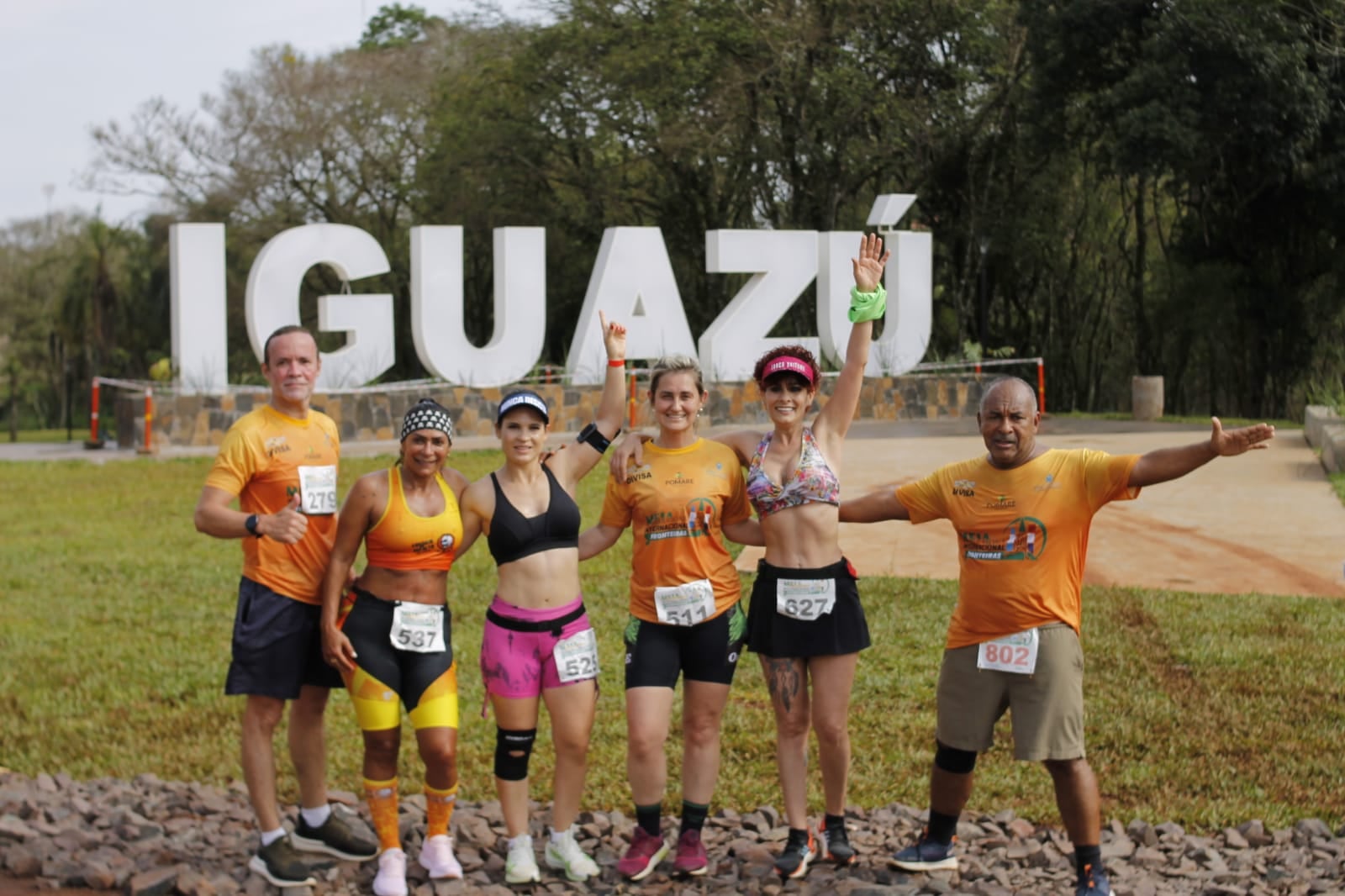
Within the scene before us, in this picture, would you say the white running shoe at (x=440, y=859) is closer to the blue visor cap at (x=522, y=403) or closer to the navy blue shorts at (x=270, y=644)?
the navy blue shorts at (x=270, y=644)

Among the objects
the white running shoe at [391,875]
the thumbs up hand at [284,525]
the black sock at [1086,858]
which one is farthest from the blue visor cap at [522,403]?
the black sock at [1086,858]

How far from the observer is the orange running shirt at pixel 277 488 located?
4.81 m

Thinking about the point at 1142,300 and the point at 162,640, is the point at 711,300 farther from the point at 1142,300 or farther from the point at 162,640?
the point at 162,640

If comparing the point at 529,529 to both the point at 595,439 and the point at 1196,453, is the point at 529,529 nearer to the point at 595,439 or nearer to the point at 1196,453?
the point at 595,439

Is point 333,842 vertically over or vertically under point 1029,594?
under

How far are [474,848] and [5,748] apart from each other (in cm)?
295

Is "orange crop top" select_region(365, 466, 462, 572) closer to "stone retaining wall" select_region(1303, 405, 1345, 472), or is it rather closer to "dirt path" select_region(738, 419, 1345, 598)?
"dirt path" select_region(738, 419, 1345, 598)

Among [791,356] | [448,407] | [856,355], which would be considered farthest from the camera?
[448,407]

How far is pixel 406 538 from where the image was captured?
4.73 meters

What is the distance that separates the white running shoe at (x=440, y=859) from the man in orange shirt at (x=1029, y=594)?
1656mm

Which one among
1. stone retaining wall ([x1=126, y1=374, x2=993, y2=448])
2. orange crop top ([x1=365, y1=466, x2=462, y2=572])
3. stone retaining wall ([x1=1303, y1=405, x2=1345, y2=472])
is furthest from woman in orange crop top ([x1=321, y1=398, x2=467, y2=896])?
stone retaining wall ([x1=126, y1=374, x2=993, y2=448])

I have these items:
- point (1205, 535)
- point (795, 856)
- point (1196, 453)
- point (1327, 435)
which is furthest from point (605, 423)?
point (1327, 435)

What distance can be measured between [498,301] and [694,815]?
15.5 meters

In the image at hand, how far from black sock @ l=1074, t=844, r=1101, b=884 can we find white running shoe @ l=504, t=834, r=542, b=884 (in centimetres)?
173
